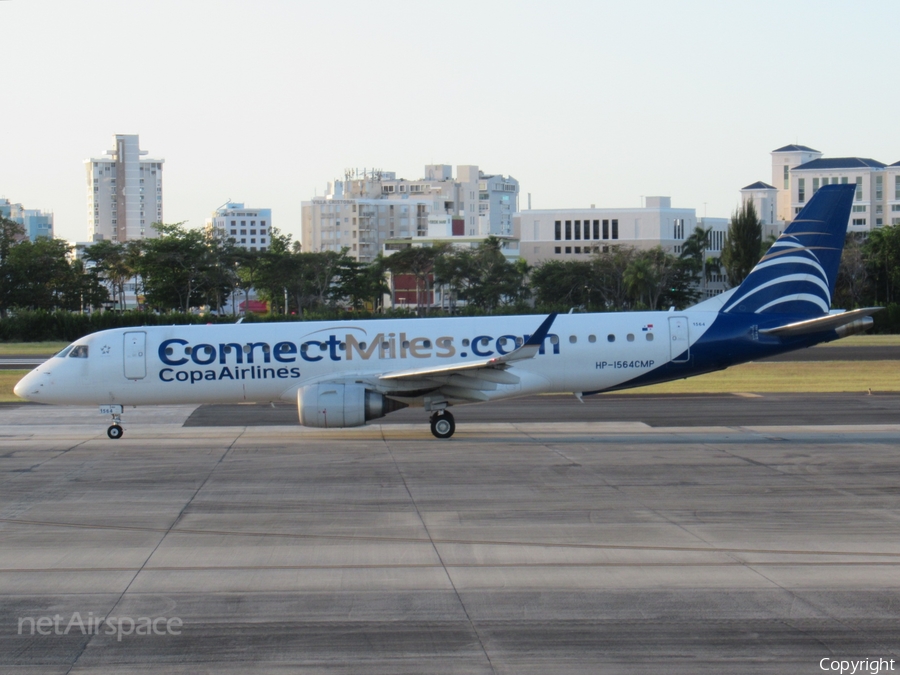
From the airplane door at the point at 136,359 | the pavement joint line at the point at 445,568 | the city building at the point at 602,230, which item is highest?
the city building at the point at 602,230

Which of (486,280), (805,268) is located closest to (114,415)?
(805,268)

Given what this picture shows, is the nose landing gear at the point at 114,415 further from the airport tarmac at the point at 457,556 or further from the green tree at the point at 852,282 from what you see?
the green tree at the point at 852,282

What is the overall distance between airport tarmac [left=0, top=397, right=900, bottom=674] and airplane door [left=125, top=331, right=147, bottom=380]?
6.89 ft

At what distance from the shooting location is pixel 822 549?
13.2 m

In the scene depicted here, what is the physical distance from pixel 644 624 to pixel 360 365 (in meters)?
15.2

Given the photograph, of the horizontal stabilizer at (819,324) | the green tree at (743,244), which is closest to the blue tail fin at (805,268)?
the horizontal stabilizer at (819,324)

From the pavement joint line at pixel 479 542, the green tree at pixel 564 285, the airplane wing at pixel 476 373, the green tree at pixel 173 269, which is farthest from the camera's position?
the green tree at pixel 564 285

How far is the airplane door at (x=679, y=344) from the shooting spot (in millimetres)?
24766

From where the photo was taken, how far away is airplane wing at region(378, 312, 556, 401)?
74.8 feet

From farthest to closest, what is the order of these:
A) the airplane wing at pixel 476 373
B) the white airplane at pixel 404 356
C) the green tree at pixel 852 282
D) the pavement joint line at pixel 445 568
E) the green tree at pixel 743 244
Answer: the green tree at pixel 852 282 → the green tree at pixel 743 244 → the white airplane at pixel 404 356 → the airplane wing at pixel 476 373 → the pavement joint line at pixel 445 568

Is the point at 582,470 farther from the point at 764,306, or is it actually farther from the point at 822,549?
the point at 764,306

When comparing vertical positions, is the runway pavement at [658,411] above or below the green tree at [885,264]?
below

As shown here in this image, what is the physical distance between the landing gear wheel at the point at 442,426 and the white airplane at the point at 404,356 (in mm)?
26

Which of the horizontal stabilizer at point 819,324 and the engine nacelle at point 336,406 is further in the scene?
the horizontal stabilizer at point 819,324
